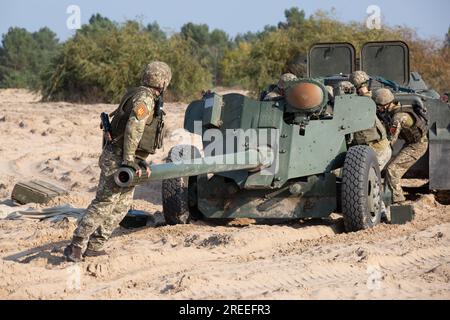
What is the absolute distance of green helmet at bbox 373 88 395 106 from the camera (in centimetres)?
1025

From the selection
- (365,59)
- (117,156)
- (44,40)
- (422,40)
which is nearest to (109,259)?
(117,156)

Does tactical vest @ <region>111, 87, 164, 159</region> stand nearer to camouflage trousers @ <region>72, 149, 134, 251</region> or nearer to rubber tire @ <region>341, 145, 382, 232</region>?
camouflage trousers @ <region>72, 149, 134, 251</region>

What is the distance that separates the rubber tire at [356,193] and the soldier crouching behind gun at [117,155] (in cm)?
196

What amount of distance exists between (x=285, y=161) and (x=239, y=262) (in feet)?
5.68

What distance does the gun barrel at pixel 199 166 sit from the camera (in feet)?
22.4

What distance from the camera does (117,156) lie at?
739 cm

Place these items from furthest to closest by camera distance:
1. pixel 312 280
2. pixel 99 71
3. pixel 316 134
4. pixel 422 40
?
pixel 422 40 → pixel 99 71 → pixel 316 134 → pixel 312 280

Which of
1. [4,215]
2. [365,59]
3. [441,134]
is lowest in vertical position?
[4,215]

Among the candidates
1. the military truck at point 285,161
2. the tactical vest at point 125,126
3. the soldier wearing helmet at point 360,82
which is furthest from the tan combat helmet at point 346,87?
the tactical vest at point 125,126

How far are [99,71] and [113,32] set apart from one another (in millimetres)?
1769

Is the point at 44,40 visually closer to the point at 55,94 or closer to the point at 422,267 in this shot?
the point at 55,94

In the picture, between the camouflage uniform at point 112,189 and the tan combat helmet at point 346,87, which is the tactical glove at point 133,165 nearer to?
the camouflage uniform at point 112,189

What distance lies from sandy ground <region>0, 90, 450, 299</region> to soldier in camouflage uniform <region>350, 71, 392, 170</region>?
29.0 inches

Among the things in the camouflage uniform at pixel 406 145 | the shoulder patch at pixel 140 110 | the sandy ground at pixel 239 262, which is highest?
the shoulder patch at pixel 140 110
